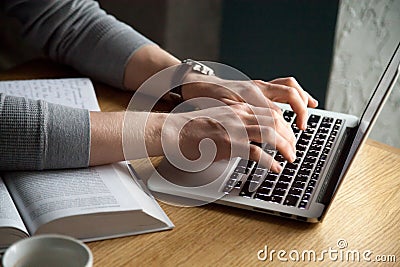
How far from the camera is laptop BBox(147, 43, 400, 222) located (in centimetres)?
98

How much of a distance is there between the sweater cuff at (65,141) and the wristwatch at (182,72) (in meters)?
0.30

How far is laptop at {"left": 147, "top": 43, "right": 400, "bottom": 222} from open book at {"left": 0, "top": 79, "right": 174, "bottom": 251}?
5 centimetres

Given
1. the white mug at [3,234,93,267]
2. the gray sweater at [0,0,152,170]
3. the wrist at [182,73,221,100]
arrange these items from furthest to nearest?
the gray sweater at [0,0,152,170]
the wrist at [182,73,221,100]
the white mug at [3,234,93,267]

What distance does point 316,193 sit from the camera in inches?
39.6

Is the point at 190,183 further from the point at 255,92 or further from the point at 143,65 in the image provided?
the point at 143,65

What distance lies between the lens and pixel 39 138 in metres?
1.00

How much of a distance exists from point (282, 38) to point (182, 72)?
740 millimetres

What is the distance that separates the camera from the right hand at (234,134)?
1045 mm

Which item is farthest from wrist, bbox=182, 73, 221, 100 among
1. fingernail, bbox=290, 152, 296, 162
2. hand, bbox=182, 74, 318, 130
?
fingernail, bbox=290, 152, 296, 162

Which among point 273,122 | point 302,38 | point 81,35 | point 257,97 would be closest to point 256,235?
point 273,122

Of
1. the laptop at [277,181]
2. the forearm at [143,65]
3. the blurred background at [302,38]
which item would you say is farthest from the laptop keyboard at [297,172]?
the blurred background at [302,38]

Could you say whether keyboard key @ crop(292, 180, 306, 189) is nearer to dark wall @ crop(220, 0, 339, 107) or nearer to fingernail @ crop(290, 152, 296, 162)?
fingernail @ crop(290, 152, 296, 162)

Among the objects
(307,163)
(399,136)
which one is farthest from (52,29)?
(399,136)

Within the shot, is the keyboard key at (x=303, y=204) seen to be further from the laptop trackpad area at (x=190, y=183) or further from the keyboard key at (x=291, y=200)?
the laptop trackpad area at (x=190, y=183)
